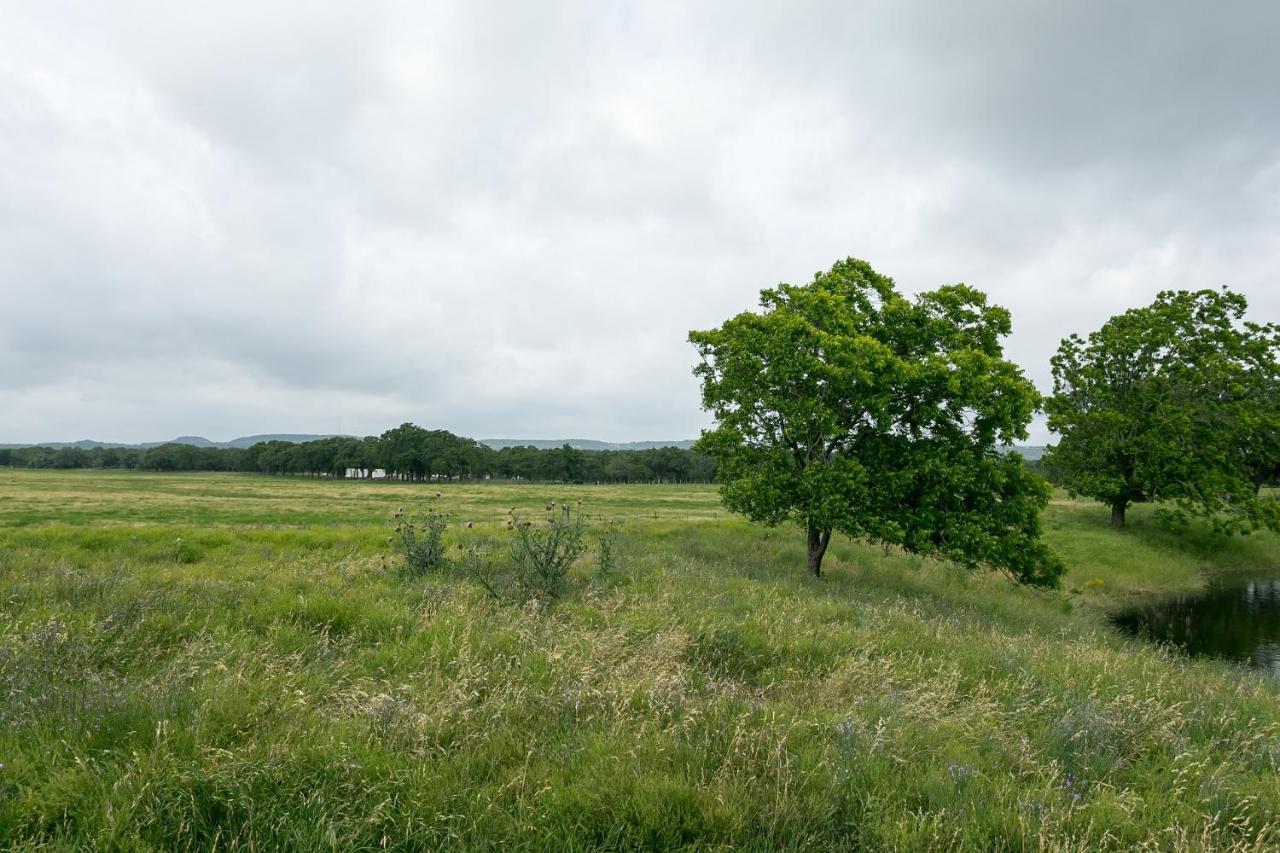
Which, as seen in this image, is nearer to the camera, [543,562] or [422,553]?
[543,562]

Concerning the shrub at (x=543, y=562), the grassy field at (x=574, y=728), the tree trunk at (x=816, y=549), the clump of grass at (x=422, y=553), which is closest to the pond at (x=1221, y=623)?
the tree trunk at (x=816, y=549)

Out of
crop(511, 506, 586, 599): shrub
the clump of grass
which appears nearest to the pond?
crop(511, 506, 586, 599): shrub

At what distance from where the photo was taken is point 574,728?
4.96 m

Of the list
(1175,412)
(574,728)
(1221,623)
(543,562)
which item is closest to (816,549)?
(543,562)

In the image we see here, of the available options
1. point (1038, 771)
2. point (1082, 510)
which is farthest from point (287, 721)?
point (1082, 510)

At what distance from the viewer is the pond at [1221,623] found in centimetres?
1759

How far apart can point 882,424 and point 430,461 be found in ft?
382

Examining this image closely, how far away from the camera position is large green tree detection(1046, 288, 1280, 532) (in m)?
27.9

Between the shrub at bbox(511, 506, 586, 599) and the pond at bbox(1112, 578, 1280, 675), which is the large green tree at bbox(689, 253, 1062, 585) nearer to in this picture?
the pond at bbox(1112, 578, 1280, 675)

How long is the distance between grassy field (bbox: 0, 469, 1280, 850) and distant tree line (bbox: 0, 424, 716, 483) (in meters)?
103

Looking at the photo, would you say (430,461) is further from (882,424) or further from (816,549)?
(882,424)

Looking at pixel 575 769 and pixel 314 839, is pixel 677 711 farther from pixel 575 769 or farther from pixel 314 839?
pixel 314 839

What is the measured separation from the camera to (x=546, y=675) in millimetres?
6016

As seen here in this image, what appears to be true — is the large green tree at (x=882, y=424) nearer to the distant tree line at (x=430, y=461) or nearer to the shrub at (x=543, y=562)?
the shrub at (x=543, y=562)
